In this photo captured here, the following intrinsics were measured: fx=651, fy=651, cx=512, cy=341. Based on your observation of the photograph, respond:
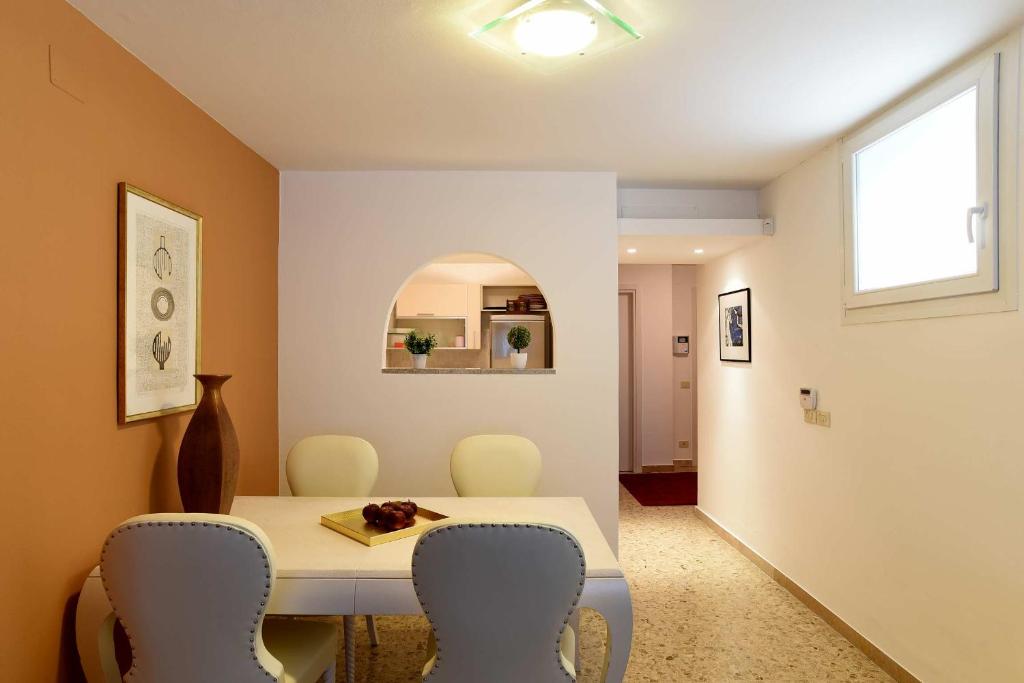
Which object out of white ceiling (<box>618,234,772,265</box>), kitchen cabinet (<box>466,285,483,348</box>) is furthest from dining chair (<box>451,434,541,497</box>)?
kitchen cabinet (<box>466,285,483,348</box>)

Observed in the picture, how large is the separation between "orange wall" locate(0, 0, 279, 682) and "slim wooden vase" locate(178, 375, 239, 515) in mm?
196

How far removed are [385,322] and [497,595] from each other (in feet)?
8.25

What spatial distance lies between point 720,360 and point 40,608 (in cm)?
432

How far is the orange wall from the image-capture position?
183 cm

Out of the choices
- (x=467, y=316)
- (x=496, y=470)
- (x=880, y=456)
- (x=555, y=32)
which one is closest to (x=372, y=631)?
(x=496, y=470)

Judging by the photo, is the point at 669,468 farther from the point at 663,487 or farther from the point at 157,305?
the point at 157,305

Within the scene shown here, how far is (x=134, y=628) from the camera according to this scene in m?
1.72

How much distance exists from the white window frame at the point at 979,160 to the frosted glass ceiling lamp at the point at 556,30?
4.17 ft

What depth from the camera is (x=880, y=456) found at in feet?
9.81

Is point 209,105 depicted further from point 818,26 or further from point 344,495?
point 818,26

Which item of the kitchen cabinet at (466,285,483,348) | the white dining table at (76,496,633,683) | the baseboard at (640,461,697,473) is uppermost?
the kitchen cabinet at (466,285,483,348)

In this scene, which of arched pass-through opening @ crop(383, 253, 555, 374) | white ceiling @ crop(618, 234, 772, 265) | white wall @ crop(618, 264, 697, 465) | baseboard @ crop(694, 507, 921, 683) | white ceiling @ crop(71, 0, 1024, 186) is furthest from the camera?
white wall @ crop(618, 264, 697, 465)

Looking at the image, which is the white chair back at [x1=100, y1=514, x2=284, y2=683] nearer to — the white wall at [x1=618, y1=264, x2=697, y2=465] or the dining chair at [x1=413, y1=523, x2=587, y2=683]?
the dining chair at [x1=413, y1=523, x2=587, y2=683]

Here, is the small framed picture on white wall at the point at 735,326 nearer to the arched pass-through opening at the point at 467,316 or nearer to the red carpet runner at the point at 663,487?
the red carpet runner at the point at 663,487
